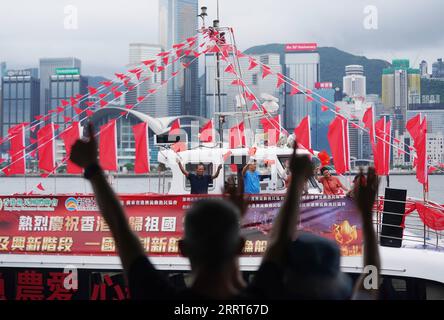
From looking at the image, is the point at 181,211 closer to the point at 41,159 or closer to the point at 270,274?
the point at 270,274

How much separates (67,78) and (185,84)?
2806 mm

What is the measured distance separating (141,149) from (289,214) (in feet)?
23.9

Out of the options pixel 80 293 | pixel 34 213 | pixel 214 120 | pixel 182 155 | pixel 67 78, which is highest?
pixel 67 78

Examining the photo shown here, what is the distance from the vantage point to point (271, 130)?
341 inches

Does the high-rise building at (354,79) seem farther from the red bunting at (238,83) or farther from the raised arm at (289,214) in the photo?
the raised arm at (289,214)

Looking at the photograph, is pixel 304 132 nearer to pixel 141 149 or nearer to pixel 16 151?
pixel 141 149

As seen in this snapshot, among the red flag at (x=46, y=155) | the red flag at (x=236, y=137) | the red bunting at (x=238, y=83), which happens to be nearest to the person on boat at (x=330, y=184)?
the red flag at (x=236, y=137)

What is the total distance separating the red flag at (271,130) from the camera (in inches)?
338

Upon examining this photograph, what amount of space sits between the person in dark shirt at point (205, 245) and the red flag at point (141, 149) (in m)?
7.07

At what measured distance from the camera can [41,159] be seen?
9500 millimetres

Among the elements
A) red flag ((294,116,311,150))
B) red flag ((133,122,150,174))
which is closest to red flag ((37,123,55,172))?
red flag ((133,122,150,174))

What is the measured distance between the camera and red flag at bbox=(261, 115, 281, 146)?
8.59 m

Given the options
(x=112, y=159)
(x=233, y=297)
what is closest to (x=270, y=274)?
(x=233, y=297)

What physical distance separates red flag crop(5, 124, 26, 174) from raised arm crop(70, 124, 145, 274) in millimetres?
6892
